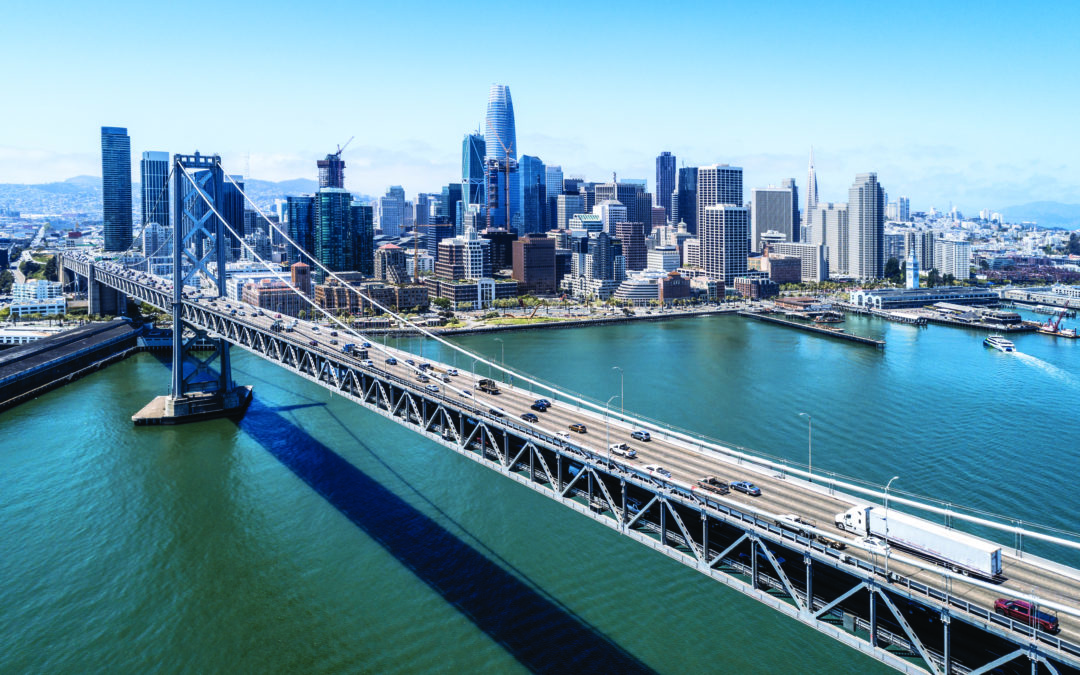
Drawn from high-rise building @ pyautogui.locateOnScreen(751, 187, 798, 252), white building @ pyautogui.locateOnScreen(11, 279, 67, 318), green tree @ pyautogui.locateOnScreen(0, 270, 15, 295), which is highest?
high-rise building @ pyautogui.locateOnScreen(751, 187, 798, 252)

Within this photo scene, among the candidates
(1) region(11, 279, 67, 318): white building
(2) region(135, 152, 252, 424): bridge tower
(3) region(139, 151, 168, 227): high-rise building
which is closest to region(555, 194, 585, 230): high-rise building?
(3) region(139, 151, 168, 227): high-rise building

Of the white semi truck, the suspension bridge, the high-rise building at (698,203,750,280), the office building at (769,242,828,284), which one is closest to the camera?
the suspension bridge

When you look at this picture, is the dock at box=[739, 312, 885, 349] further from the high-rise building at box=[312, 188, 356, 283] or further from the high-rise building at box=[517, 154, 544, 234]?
the high-rise building at box=[517, 154, 544, 234]

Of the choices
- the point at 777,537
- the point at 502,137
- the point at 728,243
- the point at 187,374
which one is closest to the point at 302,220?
the point at 728,243

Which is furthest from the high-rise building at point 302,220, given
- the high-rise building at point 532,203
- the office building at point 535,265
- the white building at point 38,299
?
the high-rise building at point 532,203

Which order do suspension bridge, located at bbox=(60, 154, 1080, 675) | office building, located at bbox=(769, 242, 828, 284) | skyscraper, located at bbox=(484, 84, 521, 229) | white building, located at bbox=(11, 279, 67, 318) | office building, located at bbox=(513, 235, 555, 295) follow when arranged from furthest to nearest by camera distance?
skyscraper, located at bbox=(484, 84, 521, 229), office building, located at bbox=(769, 242, 828, 284), office building, located at bbox=(513, 235, 555, 295), white building, located at bbox=(11, 279, 67, 318), suspension bridge, located at bbox=(60, 154, 1080, 675)

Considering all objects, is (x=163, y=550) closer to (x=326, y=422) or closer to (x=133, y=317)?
(x=326, y=422)
